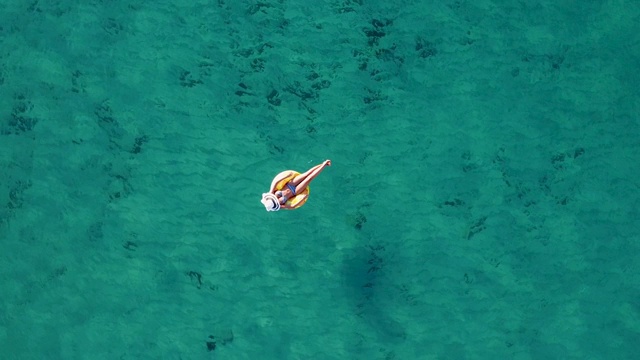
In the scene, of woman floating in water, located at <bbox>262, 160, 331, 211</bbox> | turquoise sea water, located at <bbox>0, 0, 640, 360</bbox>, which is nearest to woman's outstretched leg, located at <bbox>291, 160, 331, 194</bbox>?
woman floating in water, located at <bbox>262, 160, 331, 211</bbox>

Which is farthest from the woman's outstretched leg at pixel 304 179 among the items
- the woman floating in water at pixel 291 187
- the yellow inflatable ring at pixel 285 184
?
the yellow inflatable ring at pixel 285 184

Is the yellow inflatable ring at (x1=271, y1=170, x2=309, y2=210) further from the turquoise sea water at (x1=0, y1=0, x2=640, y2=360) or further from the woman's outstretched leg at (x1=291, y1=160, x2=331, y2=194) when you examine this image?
the turquoise sea water at (x1=0, y1=0, x2=640, y2=360)

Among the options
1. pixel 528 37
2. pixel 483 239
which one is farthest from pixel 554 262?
pixel 528 37

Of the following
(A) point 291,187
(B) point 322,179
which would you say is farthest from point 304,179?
(B) point 322,179

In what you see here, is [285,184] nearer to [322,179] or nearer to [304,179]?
[304,179]

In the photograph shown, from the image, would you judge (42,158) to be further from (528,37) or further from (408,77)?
(528,37)

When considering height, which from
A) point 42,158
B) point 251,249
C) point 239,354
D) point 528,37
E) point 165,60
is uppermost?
point 528,37
